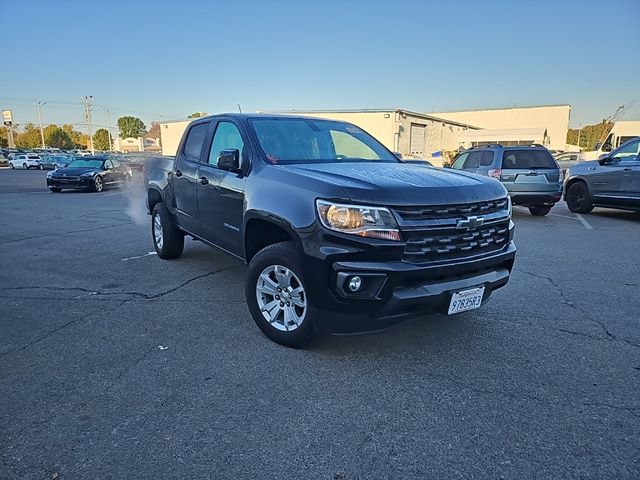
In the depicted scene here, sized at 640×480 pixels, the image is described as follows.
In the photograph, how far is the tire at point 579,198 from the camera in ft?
37.2

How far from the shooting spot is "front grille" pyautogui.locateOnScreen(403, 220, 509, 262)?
2965mm

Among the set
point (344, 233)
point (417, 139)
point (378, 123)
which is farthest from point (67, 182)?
point (417, 139)

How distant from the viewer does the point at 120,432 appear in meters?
2.47

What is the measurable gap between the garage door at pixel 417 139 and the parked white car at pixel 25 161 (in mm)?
37460

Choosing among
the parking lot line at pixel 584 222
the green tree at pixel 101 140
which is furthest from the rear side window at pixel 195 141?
the green tree at pixel 101 140

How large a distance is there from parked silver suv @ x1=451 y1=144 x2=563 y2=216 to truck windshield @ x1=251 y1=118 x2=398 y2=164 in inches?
262

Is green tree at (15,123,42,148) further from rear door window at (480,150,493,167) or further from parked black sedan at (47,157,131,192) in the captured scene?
rear door window at (480,150,493,167)

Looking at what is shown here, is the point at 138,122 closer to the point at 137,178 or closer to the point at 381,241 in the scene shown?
the point at 137,178

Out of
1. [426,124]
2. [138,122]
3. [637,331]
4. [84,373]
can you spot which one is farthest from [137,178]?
[138,122]

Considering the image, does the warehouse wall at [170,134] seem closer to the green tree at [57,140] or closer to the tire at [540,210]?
the tire at [540,210]

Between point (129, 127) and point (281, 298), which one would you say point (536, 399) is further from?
point (129, 127)

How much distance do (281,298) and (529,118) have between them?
56.6 m

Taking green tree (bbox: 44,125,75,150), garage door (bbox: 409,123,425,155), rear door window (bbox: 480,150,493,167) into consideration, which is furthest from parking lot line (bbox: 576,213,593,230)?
green tree (bbox: 44,125,75,150)

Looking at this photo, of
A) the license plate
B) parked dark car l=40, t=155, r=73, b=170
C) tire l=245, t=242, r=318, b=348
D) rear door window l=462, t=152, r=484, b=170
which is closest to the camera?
the license plate
